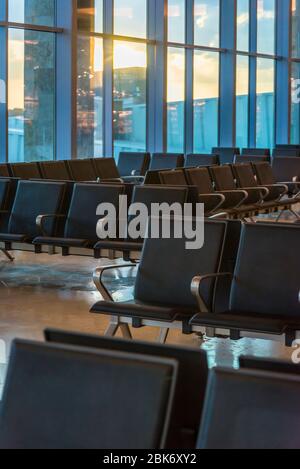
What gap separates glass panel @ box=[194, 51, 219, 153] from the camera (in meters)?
19.2

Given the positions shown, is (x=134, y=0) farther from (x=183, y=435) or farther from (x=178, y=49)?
(x=183, y=435)

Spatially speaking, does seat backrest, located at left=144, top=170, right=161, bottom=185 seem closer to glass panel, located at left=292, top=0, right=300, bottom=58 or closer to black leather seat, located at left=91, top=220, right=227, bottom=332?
black leather seat, located at left=91, top=220, right=227, bottom=332

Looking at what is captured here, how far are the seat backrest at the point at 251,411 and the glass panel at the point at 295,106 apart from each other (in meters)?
22.6

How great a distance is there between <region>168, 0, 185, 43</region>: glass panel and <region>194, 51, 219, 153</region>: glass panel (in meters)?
0.80

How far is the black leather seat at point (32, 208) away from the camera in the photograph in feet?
23.9

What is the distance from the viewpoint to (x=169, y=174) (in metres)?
8.98

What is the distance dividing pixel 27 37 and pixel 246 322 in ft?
33.7

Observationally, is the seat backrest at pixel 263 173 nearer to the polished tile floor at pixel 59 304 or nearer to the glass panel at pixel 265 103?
the polished tile floor at pixel 59 304

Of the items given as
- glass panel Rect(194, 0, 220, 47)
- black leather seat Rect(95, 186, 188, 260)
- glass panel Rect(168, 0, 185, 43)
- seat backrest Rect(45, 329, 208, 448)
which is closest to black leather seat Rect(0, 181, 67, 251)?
black leather seat Rect(95, 186, 188, 260)

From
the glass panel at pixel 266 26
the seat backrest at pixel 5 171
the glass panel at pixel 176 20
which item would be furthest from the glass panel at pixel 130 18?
the seat backrest at pixel 5 171

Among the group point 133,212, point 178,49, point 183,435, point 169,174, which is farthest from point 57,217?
point 178,49

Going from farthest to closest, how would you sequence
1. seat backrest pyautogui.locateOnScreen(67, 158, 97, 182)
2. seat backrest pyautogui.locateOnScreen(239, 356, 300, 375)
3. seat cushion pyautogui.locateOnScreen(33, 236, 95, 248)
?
seat backrest pyautogui.locateOnScreen(67, 158, 97, 182) → seat cushion pyautogui.locateOnScreen(33, 236, 95, 248) → seat backrest pyautogui.locateOnScreen(239, 356, 300, 375)

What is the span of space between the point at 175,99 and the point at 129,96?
1804 mm
